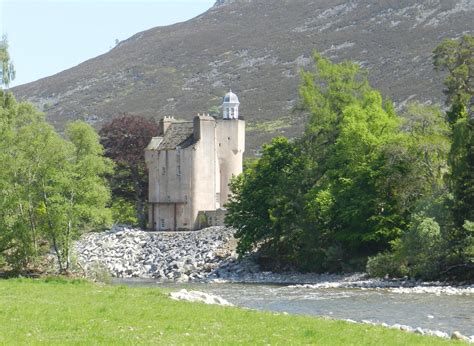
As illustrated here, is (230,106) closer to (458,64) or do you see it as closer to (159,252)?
(159,252)

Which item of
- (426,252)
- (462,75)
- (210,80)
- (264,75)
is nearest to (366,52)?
(264,75)

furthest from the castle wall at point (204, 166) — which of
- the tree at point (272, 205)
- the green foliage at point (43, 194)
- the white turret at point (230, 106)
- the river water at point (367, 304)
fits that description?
the green foliage at point (43, 194)

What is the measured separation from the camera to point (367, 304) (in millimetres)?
33844

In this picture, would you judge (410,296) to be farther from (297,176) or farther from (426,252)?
(297,176)

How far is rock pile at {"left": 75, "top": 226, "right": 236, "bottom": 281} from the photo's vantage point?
5562 cm

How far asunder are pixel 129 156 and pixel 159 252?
17437mm

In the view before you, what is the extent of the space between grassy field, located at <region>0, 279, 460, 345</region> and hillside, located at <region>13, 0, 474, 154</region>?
10218cm

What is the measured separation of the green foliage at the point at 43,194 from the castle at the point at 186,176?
26304 millimetres

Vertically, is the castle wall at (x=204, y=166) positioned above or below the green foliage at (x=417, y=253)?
above

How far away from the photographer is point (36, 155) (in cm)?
4109

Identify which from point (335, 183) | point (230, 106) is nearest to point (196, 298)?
point (335, 183)

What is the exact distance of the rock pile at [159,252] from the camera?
182ft

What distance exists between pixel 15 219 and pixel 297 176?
18.5 meters

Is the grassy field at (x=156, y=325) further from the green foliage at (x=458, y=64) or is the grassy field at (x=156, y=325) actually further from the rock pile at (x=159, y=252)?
the green foliage at (x=458, y=64)
